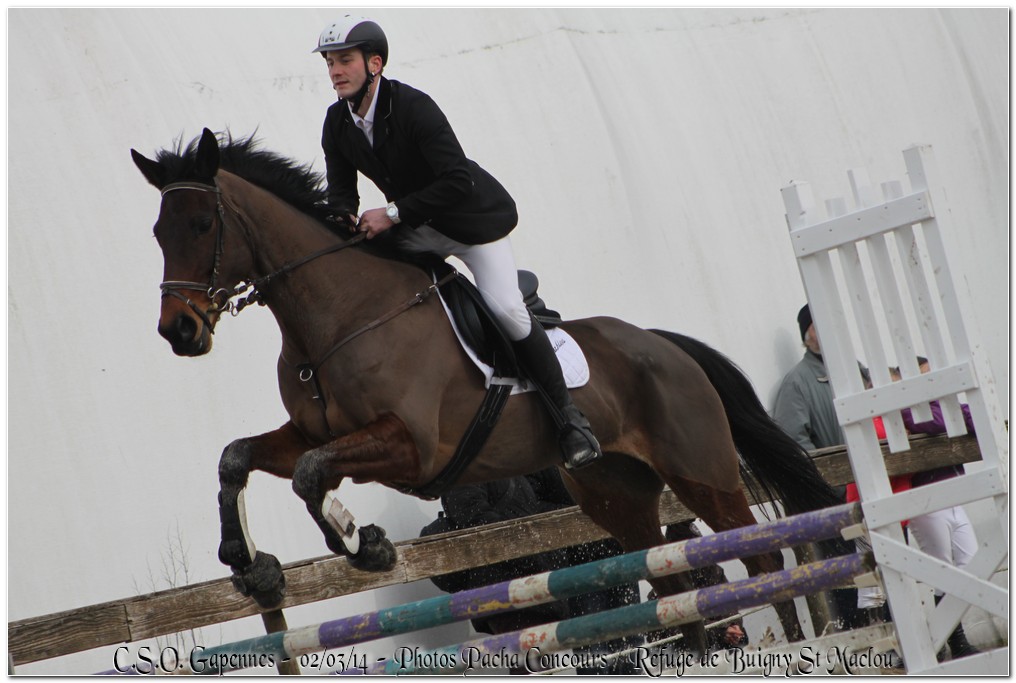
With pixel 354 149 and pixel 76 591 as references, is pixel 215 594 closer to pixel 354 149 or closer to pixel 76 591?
pixel 76 591

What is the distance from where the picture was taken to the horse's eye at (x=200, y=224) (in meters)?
3.69

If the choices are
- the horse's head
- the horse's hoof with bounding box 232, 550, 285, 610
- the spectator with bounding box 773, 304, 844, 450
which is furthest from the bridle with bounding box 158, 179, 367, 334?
the spectator with bounding box 773, 304, 844, 450

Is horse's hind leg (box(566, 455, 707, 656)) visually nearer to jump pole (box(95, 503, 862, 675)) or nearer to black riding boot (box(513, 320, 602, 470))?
black riding boot (box(513, 320, 602, 470))

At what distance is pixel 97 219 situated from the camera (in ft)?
19.4

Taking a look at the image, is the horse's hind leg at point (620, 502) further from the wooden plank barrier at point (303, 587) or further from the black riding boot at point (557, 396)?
the black riding boot at point (557, 396)

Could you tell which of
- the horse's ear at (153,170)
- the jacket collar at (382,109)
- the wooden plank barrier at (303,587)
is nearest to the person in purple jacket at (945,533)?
the wooden plank barrier at (303,587)

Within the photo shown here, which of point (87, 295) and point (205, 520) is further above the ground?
point (87, 295)

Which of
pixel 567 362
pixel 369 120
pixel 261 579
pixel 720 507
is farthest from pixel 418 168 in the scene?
pixel 720 507

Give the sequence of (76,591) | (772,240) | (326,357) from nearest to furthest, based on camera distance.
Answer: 1. (326,357)
2. (76,591)
3. (772,240)

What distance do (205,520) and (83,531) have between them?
0.58 metres

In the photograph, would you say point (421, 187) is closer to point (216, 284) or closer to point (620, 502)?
point (216, 284)

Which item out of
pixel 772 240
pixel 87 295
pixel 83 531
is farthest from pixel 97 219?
pixel 772 240

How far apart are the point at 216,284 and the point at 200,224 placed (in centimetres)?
19

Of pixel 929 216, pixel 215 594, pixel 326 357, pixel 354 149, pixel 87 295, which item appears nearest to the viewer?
pixel 929 216
